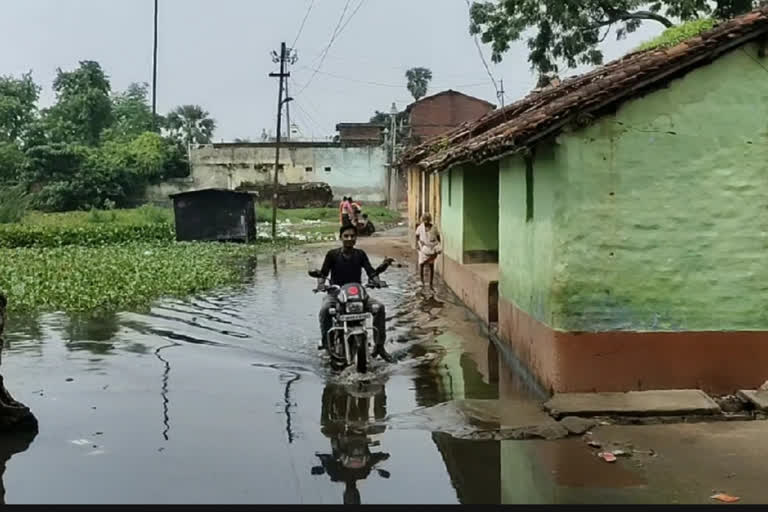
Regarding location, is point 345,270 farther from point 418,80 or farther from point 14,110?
point 418,80

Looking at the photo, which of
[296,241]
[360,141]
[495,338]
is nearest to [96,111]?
[360,141]

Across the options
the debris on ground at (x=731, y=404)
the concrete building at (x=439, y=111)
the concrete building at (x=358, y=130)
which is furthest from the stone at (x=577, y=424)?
the concrete building at (x=358, y=130)

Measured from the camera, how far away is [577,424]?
8258 millimetres

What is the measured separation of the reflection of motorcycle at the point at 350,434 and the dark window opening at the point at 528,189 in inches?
108

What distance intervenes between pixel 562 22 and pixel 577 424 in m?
26.8

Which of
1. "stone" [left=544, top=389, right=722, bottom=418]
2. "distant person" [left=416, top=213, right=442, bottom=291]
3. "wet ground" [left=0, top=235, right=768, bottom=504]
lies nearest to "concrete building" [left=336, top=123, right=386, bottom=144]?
"distant person" [left=416, top=213, right=442, bottom=291]

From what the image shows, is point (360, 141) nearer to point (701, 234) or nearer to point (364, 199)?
point (364, 199)

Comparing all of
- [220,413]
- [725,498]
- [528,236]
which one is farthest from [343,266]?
[725,498]

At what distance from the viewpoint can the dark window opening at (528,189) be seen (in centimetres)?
1070

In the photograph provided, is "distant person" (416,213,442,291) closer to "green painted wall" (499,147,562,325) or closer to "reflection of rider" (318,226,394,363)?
"green painted wall" (499,147,562,325)

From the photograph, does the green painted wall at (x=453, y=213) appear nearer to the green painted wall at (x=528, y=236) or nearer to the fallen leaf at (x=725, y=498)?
the green painted wall at (x=528, y=236)

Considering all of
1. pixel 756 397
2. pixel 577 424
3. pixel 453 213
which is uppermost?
pixel 453 213

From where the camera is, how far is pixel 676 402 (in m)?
8.73

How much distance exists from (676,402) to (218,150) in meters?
52.7
